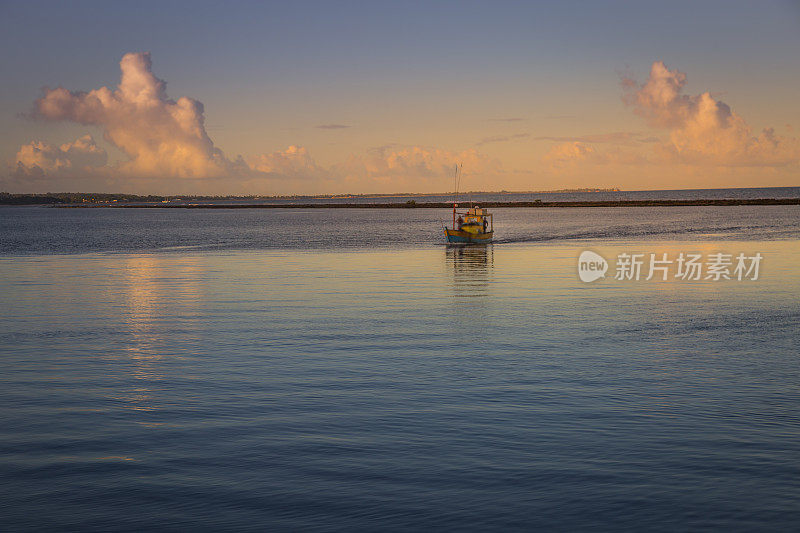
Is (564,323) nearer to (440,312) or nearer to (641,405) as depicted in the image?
(440,312)

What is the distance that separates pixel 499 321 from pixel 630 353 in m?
6.29

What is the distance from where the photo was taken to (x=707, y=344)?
20.7 m

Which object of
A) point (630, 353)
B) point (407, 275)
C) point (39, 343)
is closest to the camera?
point (630, 353)

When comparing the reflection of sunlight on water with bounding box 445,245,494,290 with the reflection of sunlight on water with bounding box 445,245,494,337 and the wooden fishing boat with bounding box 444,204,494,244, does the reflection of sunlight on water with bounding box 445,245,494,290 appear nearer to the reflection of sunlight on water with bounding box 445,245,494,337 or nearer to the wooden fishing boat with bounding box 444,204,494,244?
the reflection of sunlight on water with bounding box 445,245,494,337

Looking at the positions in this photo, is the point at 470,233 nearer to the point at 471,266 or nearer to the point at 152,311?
the point at 471,266

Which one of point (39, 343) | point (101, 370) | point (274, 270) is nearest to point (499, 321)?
point (101, 370)

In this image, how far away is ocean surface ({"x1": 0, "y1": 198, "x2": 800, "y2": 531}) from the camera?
32.5 feet

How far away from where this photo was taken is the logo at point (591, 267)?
1605 inches

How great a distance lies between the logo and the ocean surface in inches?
347

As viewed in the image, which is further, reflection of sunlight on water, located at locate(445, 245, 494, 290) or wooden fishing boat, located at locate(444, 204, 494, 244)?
wooden fishing boat, located at locate(444, 204, 494, 244)

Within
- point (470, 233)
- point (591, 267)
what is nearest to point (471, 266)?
point (591, 267)

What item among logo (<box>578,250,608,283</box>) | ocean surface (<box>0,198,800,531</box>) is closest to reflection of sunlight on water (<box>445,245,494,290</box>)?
A: logo (<box>578,250,608,283</box>)

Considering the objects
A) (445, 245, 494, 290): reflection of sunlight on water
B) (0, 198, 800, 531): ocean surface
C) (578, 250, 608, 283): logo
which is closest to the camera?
(0, 198, 800, 531): ocean surface

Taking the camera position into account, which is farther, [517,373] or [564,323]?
[564,323]
